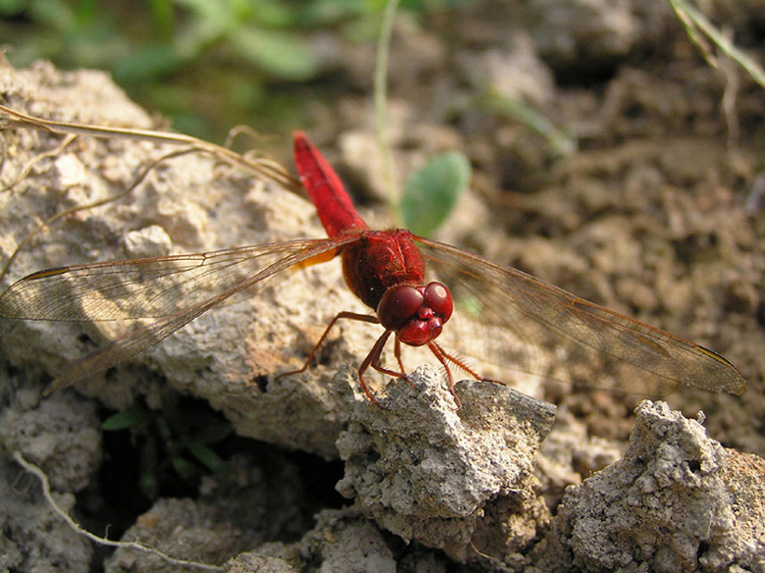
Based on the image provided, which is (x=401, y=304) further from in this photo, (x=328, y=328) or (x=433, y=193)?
(x=433, y=193)

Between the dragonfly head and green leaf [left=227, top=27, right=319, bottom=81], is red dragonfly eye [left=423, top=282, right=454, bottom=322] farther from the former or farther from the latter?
green leaf [left=227, top=27, right=319, bottom=81]

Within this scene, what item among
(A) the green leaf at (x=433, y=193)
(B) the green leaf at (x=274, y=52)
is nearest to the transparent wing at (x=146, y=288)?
(A) the green leaf at (x=433, y=193)

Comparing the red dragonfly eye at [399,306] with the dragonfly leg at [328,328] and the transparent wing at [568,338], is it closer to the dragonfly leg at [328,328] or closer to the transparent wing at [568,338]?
the dragonfly leg at [328,328]

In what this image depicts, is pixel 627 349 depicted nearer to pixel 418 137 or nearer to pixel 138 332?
pixel 138 332

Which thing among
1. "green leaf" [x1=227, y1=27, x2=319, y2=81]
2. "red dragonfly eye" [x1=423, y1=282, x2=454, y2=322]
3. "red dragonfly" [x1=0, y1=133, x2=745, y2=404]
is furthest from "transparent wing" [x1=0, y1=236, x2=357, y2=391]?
"green leaf" [x1=227, y1=27, x2=319, y2=81]

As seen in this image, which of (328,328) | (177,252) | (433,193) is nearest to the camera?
(328,328)

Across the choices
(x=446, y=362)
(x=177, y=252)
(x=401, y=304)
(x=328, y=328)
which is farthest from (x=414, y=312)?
(x=177, y=252)

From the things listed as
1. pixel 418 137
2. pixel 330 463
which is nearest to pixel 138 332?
pixel 330 463
